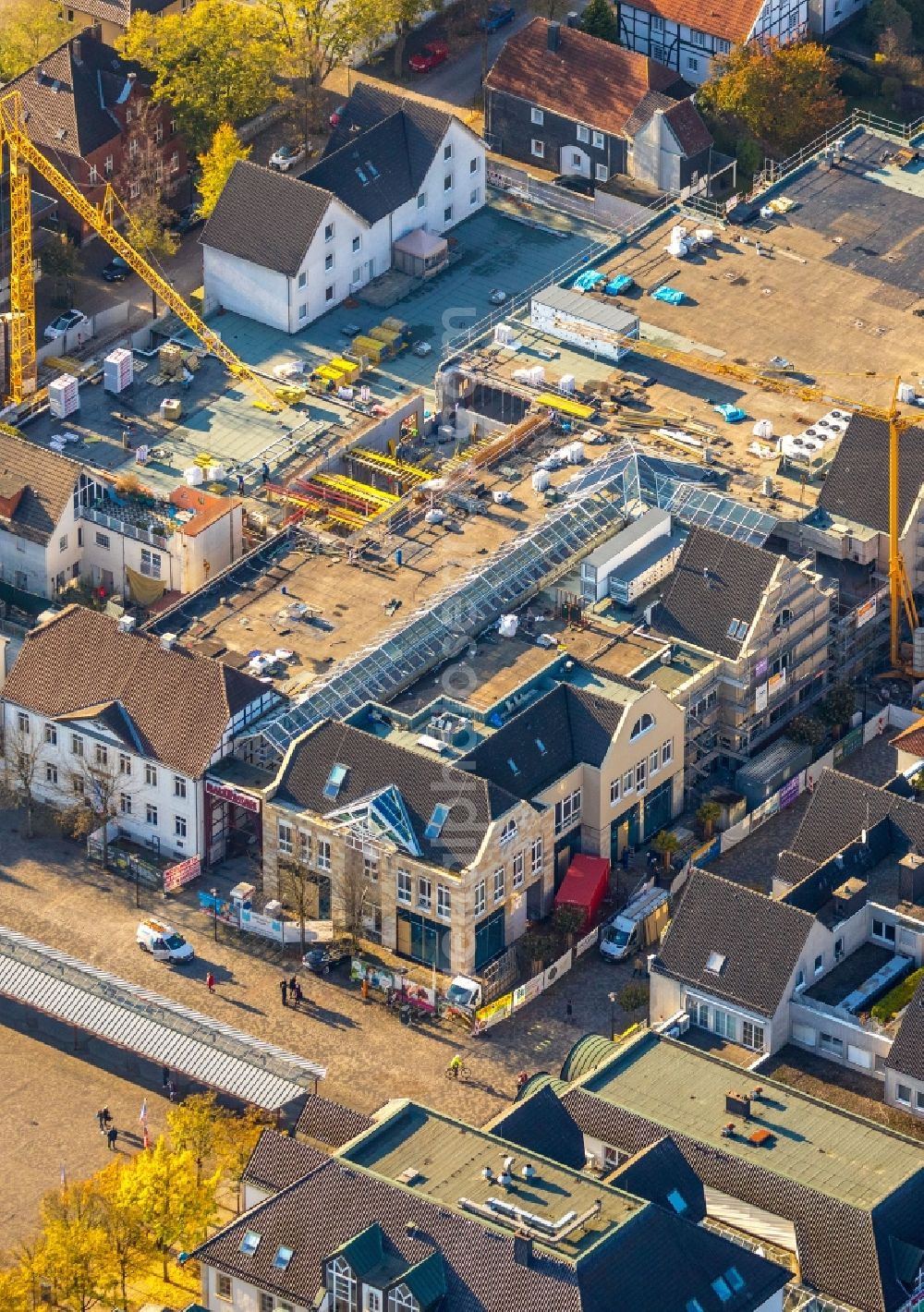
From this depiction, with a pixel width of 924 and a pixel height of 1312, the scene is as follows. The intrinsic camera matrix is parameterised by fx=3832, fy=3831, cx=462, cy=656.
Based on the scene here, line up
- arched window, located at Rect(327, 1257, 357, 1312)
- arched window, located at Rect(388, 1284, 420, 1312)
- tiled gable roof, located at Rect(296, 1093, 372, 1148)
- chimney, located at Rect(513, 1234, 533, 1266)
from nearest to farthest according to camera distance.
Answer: arched window, located at Rect(388, 1284, 420, 1312)
chimney, located at Rect(513, 1234, 533, 1266)
arched window, located at Rect(327, 1257, 357, 1312)
tiled gable roof, located at Rect(296, 1093, 372, 1148)

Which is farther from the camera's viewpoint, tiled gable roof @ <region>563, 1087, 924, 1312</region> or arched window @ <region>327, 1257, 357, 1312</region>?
tiled gable roof @ <region>563, 1087, 924, 1312</region>

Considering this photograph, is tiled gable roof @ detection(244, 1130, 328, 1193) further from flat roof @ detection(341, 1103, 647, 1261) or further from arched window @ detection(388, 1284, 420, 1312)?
arched window @ detection(388, 1284, 420, 1312)

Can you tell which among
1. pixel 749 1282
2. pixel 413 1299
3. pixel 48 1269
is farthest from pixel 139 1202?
pixel 749 1282

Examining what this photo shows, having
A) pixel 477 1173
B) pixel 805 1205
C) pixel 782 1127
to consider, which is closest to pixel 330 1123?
pixel 477 1173

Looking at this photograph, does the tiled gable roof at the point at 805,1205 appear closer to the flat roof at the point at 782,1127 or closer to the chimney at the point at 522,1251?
the flat roof at the point at 782,1127

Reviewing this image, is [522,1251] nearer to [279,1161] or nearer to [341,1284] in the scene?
[341,1284]

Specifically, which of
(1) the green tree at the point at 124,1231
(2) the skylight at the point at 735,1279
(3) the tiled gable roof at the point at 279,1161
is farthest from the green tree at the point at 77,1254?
(2) the skylight at the point at 735,1279

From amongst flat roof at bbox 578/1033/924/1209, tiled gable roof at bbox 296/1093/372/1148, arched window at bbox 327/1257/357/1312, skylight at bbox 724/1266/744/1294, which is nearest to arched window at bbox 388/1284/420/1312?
arched window at bbox 327/1257/357/1312
